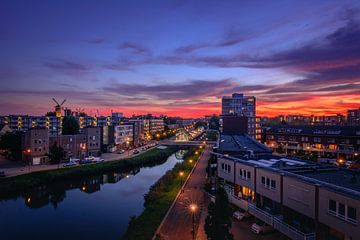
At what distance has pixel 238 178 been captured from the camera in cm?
1922

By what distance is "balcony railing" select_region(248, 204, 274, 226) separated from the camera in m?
14.4

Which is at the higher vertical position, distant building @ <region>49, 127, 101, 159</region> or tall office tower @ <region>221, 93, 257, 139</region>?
tall office tower @ <region>221, 93, 257, 139</region>

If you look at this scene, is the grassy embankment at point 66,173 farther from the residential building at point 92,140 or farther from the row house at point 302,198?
the row house at point 302,198

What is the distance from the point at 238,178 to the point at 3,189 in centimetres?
2282

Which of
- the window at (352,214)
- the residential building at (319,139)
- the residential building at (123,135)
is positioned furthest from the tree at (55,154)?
the window at (352,214)

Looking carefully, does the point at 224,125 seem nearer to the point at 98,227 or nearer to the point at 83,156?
the point at 83,156

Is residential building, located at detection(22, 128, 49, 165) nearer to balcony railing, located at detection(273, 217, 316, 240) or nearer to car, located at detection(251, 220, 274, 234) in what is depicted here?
car, located at detection(251, 220, 274, 234)

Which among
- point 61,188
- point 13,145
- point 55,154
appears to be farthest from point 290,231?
point 13,145

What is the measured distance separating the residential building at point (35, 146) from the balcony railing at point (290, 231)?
34461mm

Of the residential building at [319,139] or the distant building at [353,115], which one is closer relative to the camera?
the residential building at [319,139]

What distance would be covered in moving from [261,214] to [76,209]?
16028mm

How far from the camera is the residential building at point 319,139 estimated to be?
41719mm

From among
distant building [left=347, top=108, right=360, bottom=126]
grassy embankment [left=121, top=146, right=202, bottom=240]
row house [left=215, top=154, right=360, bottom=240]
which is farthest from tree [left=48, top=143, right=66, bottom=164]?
distant building [left=347, top=108, right=360, bottom=126]

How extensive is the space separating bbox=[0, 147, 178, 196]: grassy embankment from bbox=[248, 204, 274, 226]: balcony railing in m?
23.9
